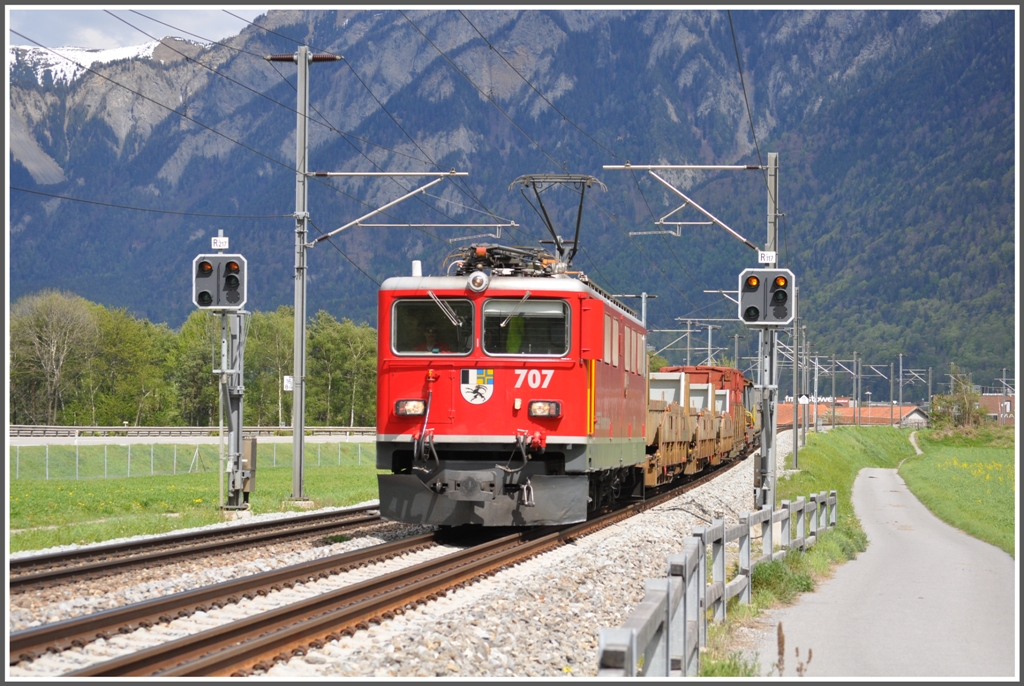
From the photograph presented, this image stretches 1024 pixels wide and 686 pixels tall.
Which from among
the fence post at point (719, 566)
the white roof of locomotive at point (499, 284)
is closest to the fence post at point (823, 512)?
the white roof of locomotive at point (499, 284)

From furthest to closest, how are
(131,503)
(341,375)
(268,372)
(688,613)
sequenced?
(268,372) < (341,375) < (131,503) < (688,613)

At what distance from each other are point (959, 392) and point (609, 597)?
89.9 m

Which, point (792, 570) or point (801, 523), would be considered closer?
point (792, 570)

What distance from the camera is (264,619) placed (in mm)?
8969

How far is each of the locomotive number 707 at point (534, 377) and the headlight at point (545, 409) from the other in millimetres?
247

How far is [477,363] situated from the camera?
1524cm

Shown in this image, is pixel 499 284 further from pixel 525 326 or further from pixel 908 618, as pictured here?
pixel 908 618

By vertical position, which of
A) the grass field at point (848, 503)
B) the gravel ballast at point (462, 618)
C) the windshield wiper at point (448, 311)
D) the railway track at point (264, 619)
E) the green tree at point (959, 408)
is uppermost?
the windshield wiper at point (448, 311)

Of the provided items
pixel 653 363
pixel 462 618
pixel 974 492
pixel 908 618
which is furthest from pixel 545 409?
pixel 653 363

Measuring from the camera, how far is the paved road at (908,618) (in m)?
9.02

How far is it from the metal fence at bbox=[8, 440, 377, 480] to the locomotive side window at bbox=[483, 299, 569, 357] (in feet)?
85.6

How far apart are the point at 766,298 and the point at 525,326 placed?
4.06m

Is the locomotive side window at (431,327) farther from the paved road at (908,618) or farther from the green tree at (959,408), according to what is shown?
the green tree at (959,408)

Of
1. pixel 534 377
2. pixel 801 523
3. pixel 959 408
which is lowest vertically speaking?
pixel 801 523
